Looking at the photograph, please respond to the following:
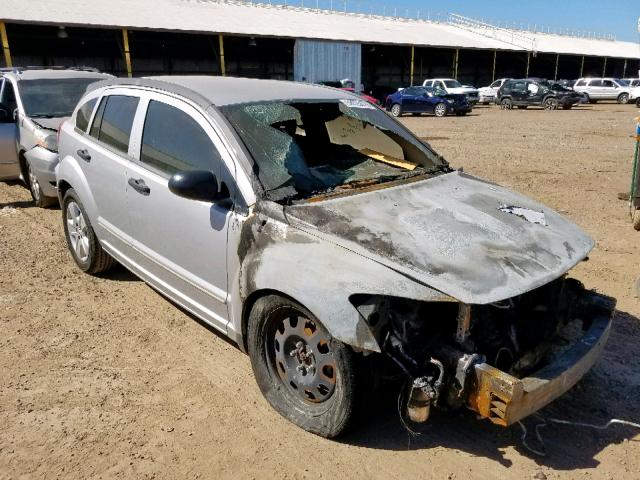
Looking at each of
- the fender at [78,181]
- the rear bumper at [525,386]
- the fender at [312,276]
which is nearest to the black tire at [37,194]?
the fender at [78,181]

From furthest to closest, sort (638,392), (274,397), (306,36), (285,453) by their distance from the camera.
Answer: (306,36), (638,392), (274,397), (285,453)

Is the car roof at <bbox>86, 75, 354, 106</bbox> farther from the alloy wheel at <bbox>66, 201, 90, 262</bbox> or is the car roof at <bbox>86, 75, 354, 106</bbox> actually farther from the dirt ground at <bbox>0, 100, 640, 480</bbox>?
the dirt ground at <bbox>0, 100, 640, 480</bbox>

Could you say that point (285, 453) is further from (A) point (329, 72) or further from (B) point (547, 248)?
(A) point (329, 72)

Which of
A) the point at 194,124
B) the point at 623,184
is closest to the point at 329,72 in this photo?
the point at 623,184

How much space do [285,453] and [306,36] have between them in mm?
31344

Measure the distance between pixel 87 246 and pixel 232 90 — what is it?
89.7 inches

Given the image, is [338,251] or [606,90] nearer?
[338,251]

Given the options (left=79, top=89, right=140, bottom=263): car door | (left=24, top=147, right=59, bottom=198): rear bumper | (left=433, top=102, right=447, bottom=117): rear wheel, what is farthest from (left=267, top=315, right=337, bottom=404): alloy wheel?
(left=433, top=102, right=447, bottom=117): rear wheel

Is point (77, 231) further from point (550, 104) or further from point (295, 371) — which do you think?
point (550, 104)

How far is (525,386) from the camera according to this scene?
2.53 metres

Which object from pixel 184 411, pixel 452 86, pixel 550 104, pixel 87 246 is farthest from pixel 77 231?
pixel 452 86

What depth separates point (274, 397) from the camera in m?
3.18

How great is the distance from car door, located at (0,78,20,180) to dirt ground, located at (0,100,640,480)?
126 inches

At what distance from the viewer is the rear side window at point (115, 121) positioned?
4176mm
